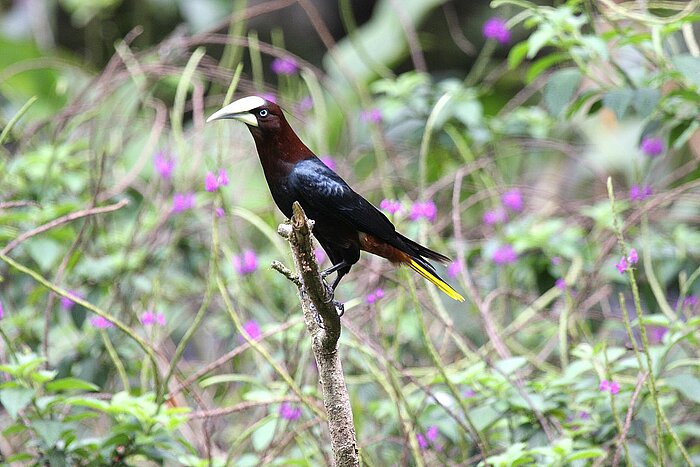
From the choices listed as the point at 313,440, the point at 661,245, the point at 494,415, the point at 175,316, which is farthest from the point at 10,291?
the point at 661,245

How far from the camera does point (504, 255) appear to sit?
334 cm

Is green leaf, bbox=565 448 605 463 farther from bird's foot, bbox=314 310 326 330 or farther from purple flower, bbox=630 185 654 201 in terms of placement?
purple flower, bbox=630 185 654 201

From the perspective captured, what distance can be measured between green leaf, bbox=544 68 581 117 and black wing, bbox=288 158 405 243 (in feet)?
2.73

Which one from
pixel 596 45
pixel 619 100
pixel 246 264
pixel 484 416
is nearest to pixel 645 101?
pixel 619 100

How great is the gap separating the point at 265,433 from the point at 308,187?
2.81 feet

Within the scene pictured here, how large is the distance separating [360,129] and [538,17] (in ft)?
7.90

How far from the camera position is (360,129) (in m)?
5.20

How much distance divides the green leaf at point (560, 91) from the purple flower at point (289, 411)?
1.20 metres

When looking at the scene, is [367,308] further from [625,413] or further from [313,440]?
[625,413]

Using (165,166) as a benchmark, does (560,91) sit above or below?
below

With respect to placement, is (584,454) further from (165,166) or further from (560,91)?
(165,166)

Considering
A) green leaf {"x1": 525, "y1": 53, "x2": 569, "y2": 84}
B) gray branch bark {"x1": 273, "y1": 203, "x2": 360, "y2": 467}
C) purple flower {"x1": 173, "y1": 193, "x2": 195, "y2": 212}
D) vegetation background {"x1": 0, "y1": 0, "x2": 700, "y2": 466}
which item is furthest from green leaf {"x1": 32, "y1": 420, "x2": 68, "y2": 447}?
green leaf {"x1": 525, "y1": 53, "x2": 569, "y2": 84}

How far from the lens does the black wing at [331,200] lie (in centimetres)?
224

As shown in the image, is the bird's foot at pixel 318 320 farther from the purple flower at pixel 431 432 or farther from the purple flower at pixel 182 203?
the purple flower at pixel 182 203
